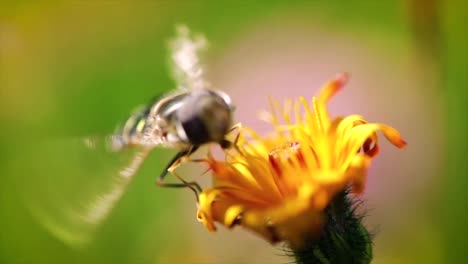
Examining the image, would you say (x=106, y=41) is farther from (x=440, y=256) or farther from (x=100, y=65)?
(x=440, y=256)

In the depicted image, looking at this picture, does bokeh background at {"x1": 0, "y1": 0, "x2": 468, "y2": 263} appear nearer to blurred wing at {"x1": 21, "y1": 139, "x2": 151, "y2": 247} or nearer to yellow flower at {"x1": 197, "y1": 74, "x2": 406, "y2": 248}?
blurred wing at {"x1": 21, "y1": 139, "x2": 151, "y2": 247}

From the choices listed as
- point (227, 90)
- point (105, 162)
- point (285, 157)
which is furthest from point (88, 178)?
point (227, 90)

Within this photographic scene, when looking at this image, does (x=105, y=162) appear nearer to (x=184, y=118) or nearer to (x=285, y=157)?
(x=184, y=118)

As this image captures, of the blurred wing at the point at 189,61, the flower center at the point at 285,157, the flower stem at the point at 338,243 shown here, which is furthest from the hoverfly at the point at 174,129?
the flower stem at the point at 338,243

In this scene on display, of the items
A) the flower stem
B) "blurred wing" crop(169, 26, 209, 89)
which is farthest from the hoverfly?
the flower stem

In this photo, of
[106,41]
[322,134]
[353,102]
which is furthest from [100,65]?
[322,134]

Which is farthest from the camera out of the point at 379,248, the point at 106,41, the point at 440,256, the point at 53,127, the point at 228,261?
the point at 106,41

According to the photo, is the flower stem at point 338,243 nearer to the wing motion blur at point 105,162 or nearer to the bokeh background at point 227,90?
the wing motion blur at point 105,162
